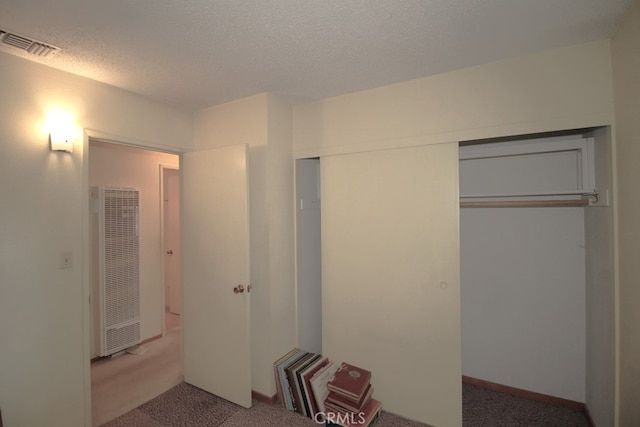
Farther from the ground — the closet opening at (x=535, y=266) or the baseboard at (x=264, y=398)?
the closet opening at (x=535, y=266)

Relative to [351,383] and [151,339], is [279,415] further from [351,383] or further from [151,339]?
[151,339]

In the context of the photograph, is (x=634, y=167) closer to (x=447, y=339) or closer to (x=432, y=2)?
(x=432, y=2)

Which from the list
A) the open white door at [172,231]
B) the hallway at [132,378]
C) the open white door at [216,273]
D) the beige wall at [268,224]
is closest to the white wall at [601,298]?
the beige wall at [268,224]

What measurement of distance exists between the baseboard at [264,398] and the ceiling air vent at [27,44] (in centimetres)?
272

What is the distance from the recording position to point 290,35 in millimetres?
1519

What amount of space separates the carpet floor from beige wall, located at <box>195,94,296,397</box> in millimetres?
244

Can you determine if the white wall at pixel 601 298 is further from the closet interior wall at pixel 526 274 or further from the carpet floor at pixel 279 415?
the carpet floor at pixel 279 415

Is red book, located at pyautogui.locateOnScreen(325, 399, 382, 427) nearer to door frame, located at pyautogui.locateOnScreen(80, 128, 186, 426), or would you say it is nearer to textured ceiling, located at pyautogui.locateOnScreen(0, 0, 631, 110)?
door frame, located at pyautogui.locateOnScreen(80, 128, 186, 426)

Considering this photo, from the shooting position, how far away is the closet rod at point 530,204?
201 cm

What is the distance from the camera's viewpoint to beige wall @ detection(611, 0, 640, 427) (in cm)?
134

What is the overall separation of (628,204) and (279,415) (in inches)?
99.7

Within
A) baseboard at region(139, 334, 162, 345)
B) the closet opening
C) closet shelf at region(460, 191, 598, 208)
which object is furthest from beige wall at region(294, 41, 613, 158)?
baseboard at region(139, 334, 162, 345)

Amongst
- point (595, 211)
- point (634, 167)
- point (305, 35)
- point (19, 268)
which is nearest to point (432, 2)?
point (305, 35)

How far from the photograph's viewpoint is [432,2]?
4.21 ft
